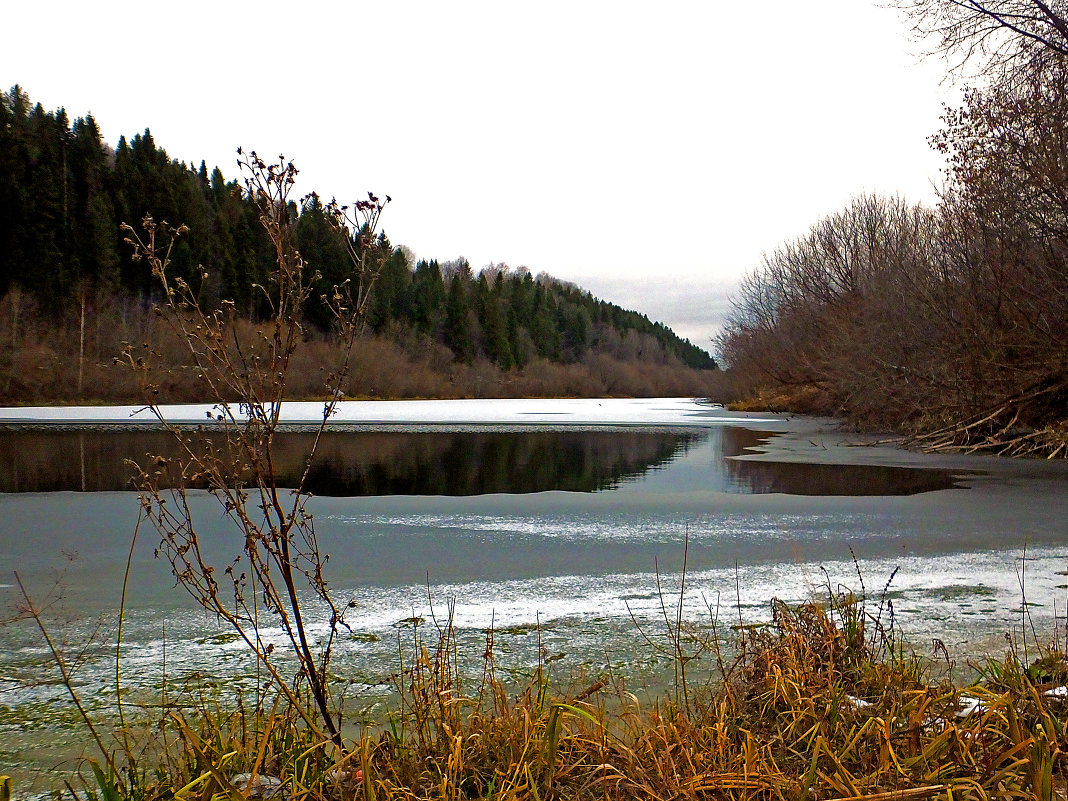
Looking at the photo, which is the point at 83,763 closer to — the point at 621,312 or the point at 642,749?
the point at 642,749

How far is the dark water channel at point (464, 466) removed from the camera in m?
12.7

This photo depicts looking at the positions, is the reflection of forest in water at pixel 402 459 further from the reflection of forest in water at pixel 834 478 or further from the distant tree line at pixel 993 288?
the distant tree line at pixel 993 288

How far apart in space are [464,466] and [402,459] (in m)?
1.95

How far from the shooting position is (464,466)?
1600 cm

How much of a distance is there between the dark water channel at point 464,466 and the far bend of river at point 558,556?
128mm

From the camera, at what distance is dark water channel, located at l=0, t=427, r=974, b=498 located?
41.7 feet

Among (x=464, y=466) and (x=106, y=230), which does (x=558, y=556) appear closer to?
(x=464, y=466)

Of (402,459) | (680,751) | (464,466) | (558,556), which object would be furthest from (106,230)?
(680,751)

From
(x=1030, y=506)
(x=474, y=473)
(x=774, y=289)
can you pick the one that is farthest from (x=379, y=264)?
(x=774, y=289)

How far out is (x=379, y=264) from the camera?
10.2ft

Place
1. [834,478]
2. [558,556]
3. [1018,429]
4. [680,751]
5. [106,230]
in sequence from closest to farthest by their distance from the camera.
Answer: [680,751]
[558,556]
[834,478]
[1018,429]
[106,230]

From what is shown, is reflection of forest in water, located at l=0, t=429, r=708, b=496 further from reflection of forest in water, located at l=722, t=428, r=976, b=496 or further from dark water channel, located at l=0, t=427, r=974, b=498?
reflection of forest in water, located at l=722, t=428, r=976, b=496

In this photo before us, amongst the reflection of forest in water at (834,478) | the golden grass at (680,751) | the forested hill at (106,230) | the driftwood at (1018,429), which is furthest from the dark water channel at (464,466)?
the forested hill at (106,230)

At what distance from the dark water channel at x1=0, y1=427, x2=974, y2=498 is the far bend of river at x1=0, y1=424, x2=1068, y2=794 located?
13 cm
